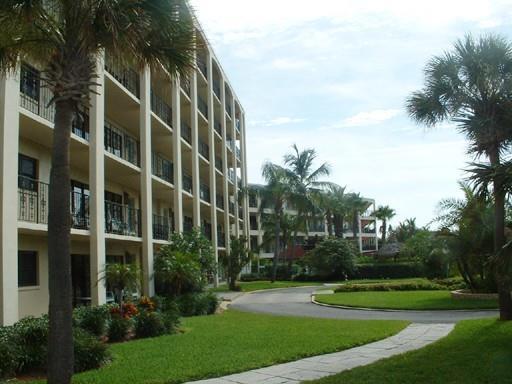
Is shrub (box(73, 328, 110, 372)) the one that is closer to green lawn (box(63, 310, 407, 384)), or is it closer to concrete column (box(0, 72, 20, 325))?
green lawn (box(63, 310, 407, 384))

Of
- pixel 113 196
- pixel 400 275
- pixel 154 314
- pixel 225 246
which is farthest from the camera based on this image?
pixel 400 275

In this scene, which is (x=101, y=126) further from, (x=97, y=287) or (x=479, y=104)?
(x=479, y=104)

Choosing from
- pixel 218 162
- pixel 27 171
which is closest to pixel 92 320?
pixel 27 171

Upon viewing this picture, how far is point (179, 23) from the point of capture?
29.0 feet

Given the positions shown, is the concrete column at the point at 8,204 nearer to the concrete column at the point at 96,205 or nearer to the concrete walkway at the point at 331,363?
the concrete column at the point at 96,205

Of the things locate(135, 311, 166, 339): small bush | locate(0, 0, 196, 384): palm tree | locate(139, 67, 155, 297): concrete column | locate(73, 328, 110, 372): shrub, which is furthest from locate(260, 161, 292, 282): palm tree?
locate(0, 0, 196, 384): palm tree

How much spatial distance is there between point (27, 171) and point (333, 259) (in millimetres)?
37884

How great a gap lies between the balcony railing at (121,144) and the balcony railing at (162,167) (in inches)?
99.0

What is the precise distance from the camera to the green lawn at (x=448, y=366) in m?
8.54

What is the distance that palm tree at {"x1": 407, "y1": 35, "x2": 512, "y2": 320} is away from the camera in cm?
1518

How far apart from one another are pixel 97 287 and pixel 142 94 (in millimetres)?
8860

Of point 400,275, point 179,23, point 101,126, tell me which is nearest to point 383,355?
point 179,23

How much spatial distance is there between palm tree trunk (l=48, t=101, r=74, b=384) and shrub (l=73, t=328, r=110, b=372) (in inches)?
105

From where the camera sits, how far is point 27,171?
→ 17.2 m
